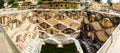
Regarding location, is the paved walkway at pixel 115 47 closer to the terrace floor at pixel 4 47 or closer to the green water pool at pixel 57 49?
the terrace floor at pixel 4 47

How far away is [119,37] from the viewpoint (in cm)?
77

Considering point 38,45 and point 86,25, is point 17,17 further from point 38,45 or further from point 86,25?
point 86,25

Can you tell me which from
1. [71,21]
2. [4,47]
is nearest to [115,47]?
[4,47]

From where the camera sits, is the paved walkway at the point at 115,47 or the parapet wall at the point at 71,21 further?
the parapet wall at the point at 71,21

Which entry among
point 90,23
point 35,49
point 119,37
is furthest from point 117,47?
point 90,23

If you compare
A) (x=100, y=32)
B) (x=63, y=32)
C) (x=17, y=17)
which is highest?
(x=17, y=17)

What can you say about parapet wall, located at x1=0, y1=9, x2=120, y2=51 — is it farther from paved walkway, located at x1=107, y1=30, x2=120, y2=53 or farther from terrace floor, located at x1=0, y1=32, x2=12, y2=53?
terrace floor, located at x1=0, y1=32, x2=12, y2=53

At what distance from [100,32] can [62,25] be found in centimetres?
51

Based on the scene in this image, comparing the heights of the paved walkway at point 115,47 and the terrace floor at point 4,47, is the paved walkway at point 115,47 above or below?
below

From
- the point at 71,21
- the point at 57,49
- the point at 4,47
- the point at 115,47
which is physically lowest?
the point at 57,49

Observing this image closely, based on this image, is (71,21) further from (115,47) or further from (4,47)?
(4,47)

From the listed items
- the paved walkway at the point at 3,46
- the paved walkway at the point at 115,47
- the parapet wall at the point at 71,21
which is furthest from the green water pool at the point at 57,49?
the paved walkway at the point at 3,46

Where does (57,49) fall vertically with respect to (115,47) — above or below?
below

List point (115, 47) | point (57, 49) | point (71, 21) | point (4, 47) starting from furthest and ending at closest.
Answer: point (71, 21), point (57, 49), point (115, 47), point (4, 47)
